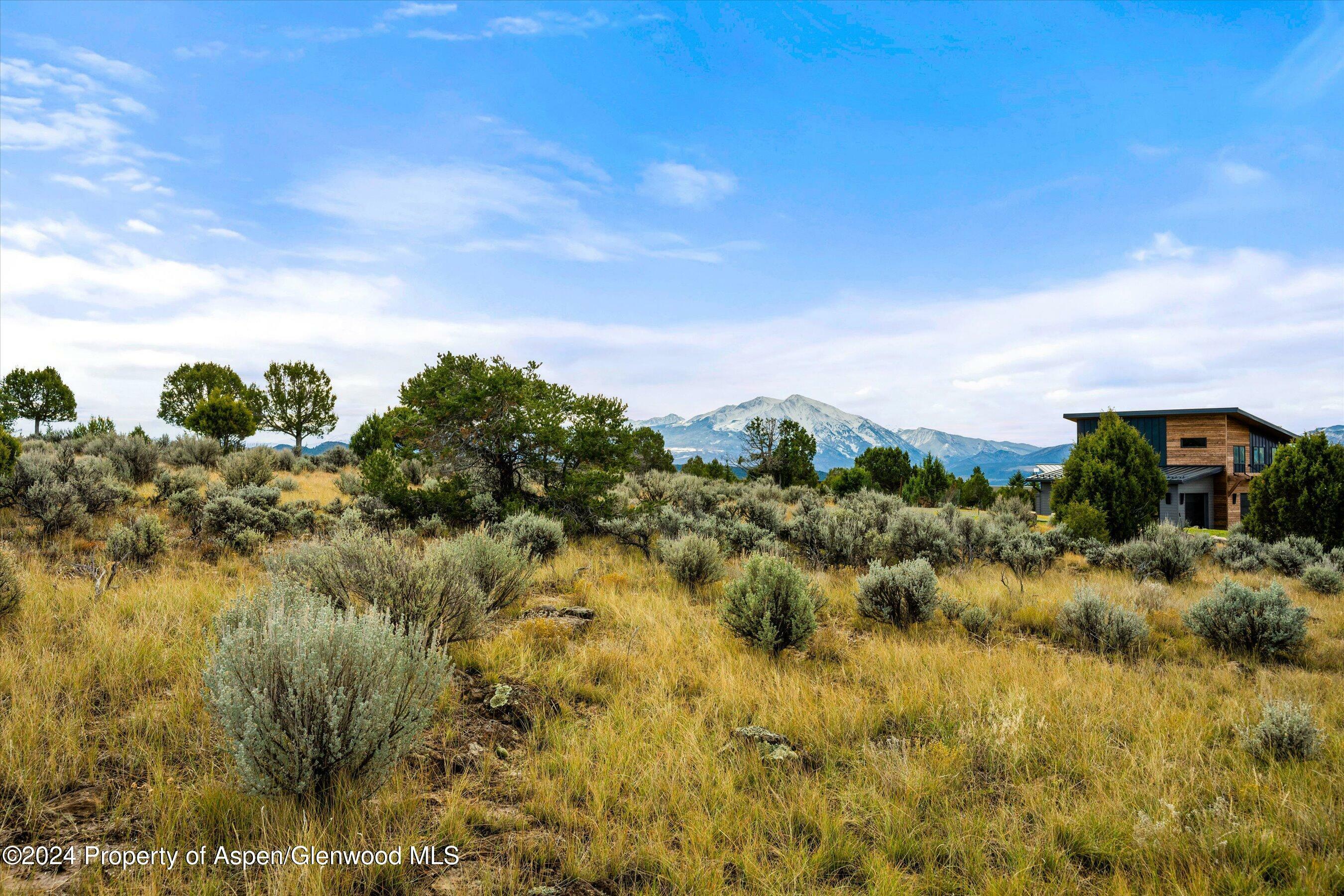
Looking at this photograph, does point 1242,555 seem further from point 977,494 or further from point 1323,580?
point 977,494

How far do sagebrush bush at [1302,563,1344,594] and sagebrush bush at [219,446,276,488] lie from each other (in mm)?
22048

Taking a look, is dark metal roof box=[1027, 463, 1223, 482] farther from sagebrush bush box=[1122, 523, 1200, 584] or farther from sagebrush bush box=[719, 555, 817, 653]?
sagebrush bush box=[719, 555, 817, 653]

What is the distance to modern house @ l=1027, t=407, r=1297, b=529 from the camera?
33156 mm

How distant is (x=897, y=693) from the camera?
454 cm

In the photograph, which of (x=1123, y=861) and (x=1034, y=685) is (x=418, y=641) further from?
(x=1034, y=685)

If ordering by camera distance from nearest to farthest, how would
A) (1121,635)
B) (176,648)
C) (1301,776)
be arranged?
1. (1301,776)
2. (176,648)
3. (1121,635)

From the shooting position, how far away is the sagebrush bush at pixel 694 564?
26.3ft

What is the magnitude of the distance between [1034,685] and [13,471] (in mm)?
14914

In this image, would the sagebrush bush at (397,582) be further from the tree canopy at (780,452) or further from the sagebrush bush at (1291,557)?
the tree canopy at (780,452)

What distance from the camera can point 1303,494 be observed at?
46.2ft

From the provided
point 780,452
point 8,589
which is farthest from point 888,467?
point 8,589

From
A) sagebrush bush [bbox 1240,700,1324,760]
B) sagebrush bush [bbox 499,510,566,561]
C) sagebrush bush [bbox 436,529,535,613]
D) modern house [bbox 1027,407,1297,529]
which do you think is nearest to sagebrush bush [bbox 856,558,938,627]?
sagebrush bush [bbox 1240,700,1324,760]

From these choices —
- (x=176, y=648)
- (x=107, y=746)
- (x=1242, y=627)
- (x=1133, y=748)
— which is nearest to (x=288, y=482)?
(x=176, y=648)

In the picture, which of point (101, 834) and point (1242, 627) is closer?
point (101, 834)
